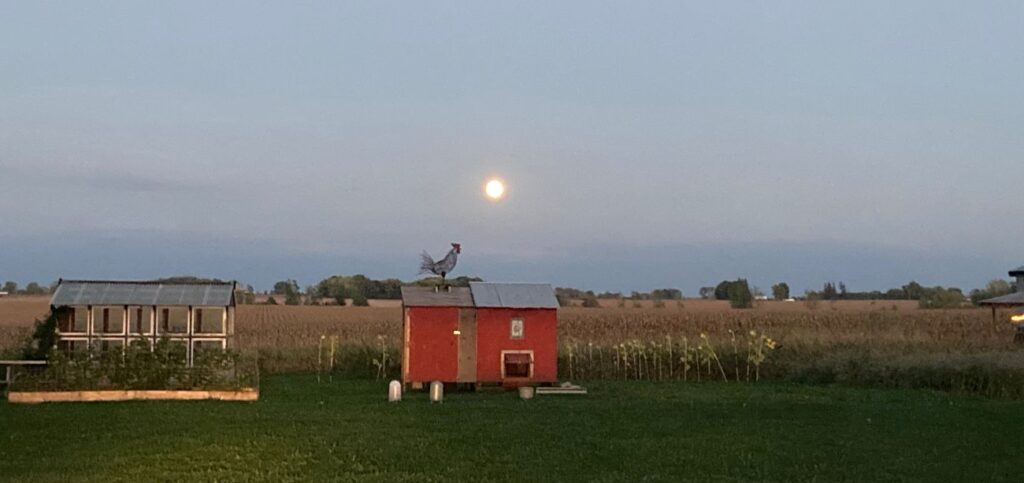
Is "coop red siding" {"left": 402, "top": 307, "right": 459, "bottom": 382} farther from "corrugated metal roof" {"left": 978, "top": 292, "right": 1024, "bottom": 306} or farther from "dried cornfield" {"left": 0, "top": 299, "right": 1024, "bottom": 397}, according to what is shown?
"corrugated metal roof" {"left": 978, "top": 292, "right": 1024, "bottom": 306}

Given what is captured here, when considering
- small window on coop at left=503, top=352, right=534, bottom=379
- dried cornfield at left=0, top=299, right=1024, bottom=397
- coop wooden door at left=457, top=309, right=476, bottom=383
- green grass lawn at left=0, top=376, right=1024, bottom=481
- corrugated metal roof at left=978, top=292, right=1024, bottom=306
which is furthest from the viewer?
corrugated metal roof at left=978, top=292, right=1024, bottom=306

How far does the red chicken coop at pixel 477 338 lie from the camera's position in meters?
22.3

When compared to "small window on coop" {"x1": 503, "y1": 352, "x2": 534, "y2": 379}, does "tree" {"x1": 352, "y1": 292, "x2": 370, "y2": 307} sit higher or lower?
higher

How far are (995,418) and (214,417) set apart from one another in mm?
10945

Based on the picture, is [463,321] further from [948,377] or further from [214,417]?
[948,377]

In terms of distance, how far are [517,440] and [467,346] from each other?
9.40 m

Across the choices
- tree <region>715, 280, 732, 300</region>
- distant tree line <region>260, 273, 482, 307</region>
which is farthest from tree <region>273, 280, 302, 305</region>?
tree <region>715, 280, 732, 300</region>

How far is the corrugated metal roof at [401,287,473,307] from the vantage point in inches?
888

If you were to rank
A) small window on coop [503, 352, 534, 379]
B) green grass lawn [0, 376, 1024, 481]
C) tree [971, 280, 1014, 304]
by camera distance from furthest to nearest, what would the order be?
→ tree [971, 280, 1014, 304], small window on coop [503, 352, 534, 379], green grass lawn [0, 376, 1024, 481]

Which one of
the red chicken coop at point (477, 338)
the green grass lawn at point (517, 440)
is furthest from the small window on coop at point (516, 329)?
the green grass lawn at point (517, 440)

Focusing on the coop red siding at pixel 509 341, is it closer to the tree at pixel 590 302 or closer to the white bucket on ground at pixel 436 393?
the white bucket on ground at pixel 436 393

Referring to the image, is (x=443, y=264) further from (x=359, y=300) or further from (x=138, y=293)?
(x=359, y=300)

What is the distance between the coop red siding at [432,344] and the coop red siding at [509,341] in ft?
1.68

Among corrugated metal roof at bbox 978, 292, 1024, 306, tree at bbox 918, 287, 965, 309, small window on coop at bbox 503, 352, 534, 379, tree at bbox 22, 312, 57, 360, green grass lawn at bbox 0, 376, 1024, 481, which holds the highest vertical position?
tree at bbox 918, 287, 965, 309
